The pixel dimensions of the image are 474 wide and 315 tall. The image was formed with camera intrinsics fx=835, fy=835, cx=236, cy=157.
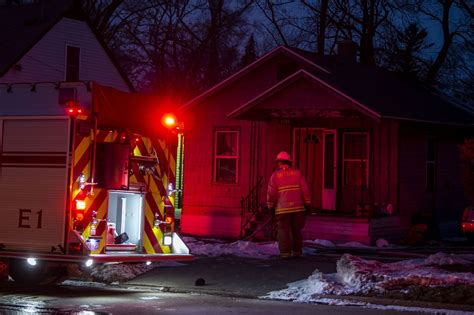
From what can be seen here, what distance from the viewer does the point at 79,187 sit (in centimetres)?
1120

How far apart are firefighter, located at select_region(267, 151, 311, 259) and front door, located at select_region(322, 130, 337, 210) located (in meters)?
6.53

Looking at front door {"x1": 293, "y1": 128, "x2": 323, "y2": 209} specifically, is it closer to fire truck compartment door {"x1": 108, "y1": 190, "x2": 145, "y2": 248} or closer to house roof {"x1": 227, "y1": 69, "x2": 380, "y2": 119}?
house roof {"x1": 227, "y1": 69, "x2": 380, "y2": 119}

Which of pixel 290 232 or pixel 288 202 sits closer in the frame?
pixel 288 202

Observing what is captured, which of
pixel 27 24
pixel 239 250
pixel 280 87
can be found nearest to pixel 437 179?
pixel 280 87

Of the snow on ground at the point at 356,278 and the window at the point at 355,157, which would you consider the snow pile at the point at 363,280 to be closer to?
the snow on ground at the point at 356,278

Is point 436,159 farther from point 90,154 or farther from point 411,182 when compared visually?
point 90,154

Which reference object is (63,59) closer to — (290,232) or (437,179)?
(437,179)

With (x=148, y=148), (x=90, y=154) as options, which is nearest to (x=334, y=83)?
(x=148, y=148)

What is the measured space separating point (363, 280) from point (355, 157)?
9915mm

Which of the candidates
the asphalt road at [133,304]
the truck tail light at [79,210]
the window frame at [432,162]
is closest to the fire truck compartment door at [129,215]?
the truck tail light at [79,210]

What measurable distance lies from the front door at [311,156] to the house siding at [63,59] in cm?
1302

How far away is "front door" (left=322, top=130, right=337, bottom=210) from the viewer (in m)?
21.7

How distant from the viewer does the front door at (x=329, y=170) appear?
21.7 m

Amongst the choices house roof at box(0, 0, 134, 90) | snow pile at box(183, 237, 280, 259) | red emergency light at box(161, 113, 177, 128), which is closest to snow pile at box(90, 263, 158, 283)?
snow pile at box(183, 237, 280, 259)
